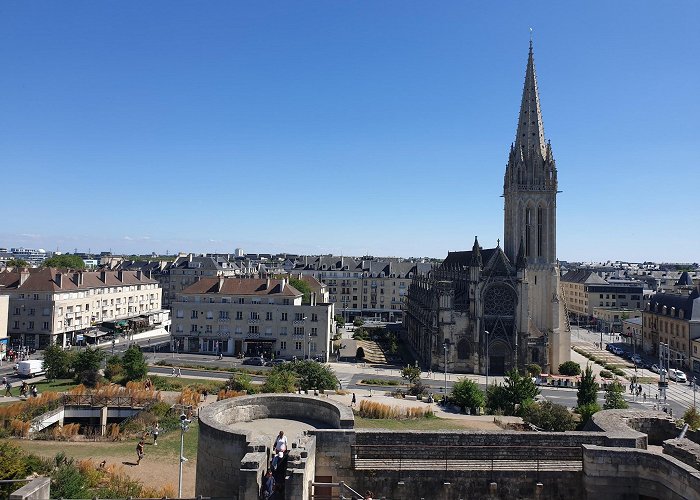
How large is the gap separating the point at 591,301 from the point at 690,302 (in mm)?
41360

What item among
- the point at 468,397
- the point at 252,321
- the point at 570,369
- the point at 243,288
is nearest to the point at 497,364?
the point at 570,369

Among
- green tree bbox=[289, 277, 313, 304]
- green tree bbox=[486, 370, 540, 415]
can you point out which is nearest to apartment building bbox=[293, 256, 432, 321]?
green tree bbox=[289, 277, 313, 304]

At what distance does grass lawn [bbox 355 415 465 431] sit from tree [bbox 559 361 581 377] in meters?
27.0

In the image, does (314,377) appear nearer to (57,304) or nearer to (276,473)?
(276,473)

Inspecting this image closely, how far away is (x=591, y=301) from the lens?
103688mm

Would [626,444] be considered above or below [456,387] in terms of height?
above

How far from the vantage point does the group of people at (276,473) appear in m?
11.9

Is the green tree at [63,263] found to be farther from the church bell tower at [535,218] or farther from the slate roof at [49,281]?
the church bell tower at [535,218]

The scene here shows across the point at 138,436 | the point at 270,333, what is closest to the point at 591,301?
the point at 270,333

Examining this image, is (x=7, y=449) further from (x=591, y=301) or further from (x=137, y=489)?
(x=591, y=301)

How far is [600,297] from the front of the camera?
10288cm

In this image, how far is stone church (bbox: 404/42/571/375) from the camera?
58875 millimetres

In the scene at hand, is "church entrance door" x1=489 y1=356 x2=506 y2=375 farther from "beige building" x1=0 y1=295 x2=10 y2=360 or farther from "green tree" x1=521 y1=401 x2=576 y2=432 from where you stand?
"beige building" x1=0 y1=295 x2=10 y2=360

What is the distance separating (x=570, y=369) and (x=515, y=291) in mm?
10115
